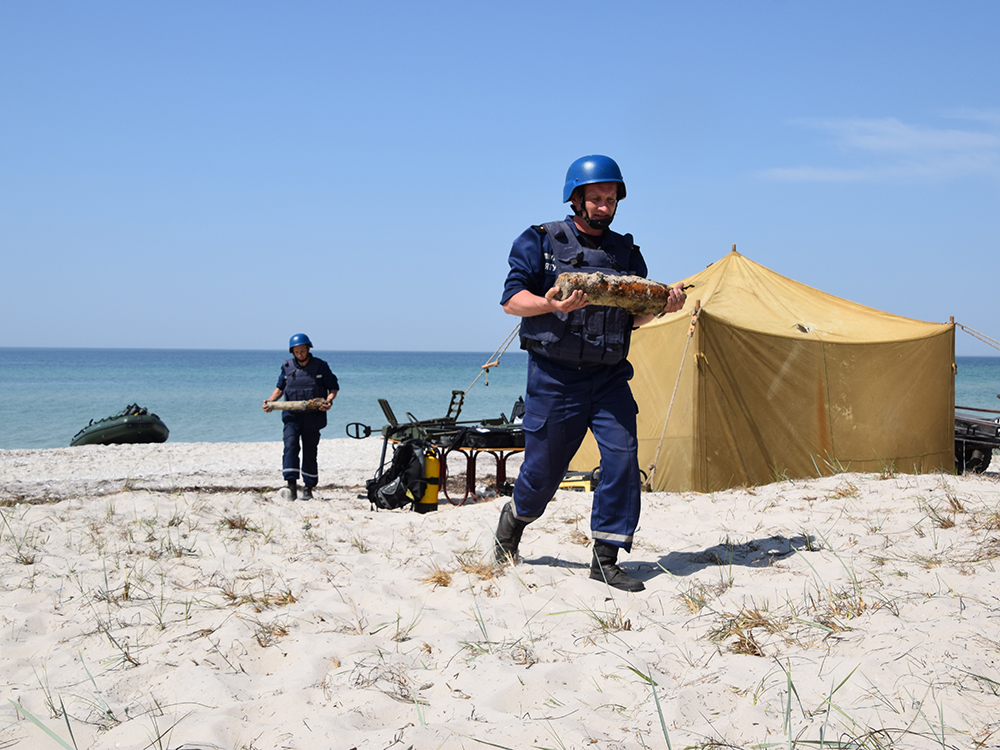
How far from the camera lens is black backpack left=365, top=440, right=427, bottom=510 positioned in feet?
Result: 23.5

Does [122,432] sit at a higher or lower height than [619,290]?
lower

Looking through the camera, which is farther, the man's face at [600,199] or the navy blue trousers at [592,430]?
the man's face at [600,199]

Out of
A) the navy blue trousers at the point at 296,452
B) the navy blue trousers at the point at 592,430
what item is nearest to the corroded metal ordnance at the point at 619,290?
the navy blue trousers at the point at 592,430

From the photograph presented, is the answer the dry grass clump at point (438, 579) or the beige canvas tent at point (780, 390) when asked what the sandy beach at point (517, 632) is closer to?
the dry grass clump at point (438, 579)

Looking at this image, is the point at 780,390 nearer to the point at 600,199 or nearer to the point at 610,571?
the point at 600,199

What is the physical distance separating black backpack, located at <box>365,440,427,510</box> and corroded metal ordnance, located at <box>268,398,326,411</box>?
1313 millimetres

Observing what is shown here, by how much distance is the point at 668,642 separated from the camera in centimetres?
259

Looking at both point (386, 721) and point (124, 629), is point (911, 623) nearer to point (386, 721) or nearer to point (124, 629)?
point (386, 721)

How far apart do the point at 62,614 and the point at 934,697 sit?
320cm

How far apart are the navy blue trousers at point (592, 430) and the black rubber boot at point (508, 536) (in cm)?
17

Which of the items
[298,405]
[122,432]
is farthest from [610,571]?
[122,432]

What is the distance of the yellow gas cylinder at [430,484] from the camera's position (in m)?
7.17

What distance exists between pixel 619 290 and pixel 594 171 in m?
0.69

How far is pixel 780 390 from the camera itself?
24.5 ft
